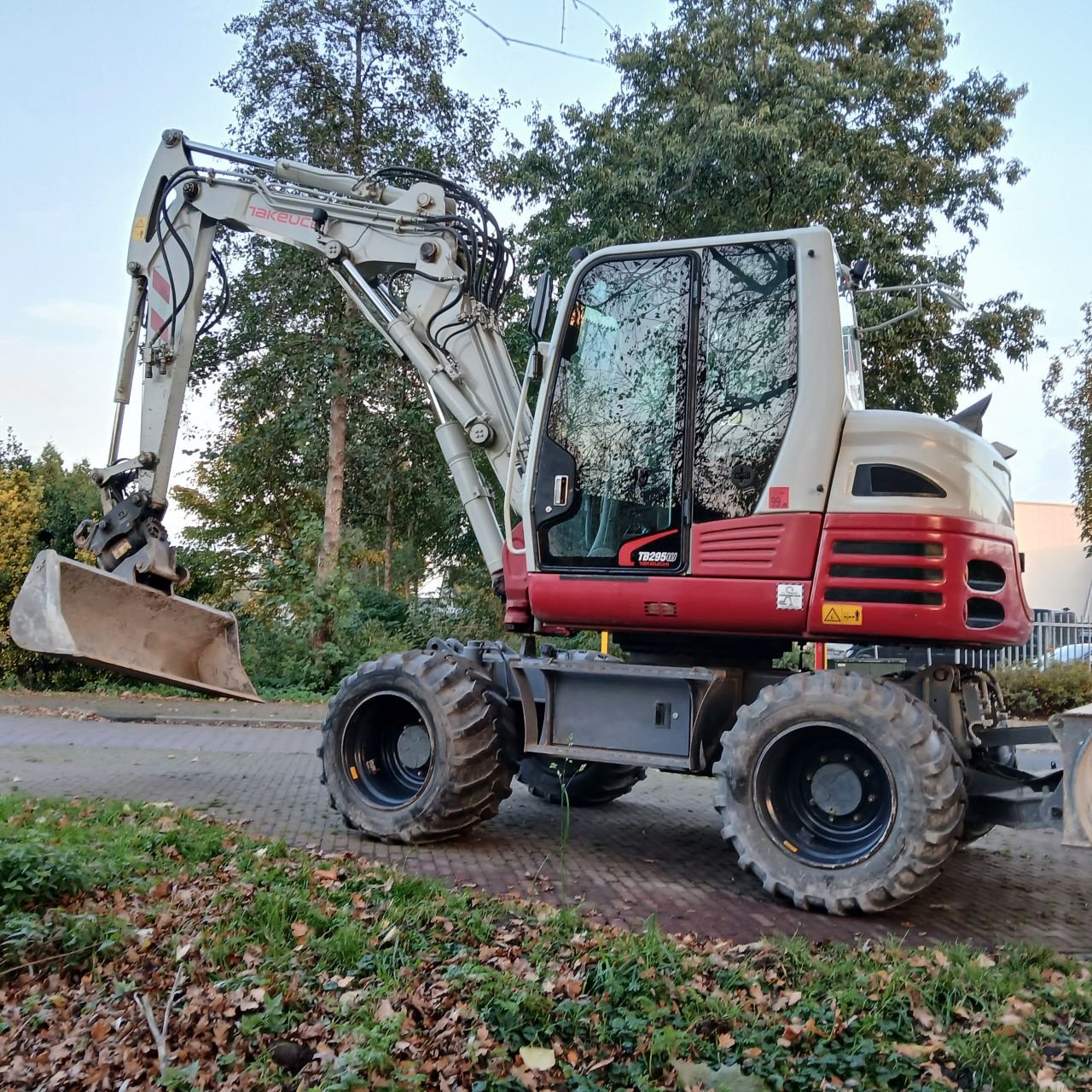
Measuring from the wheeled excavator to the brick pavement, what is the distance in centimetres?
27

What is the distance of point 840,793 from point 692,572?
54.3 inches

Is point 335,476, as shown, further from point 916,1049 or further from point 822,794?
point 916,1049

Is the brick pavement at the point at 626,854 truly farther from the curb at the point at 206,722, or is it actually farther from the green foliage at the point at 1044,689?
the green foliage at the point at 1044,689

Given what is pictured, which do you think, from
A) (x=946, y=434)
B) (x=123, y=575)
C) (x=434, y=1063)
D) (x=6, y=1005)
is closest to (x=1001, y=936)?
(x=946, y=434)

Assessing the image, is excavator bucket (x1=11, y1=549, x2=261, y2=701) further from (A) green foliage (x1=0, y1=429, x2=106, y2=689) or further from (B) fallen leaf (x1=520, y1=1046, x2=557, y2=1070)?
(A) green foliage (x1=0, y1=429, x2=106, y2=689)

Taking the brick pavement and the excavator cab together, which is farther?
the excavator cab

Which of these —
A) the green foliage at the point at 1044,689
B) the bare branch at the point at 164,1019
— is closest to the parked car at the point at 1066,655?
the green foliage at the point at 1044,689

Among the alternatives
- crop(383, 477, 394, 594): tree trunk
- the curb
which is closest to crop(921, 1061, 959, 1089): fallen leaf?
the curb

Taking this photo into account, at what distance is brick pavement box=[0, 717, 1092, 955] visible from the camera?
5.17 meters

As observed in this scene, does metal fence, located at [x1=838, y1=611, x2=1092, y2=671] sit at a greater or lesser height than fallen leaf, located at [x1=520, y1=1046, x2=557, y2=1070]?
greater

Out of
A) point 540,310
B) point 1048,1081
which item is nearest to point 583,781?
point 540,310

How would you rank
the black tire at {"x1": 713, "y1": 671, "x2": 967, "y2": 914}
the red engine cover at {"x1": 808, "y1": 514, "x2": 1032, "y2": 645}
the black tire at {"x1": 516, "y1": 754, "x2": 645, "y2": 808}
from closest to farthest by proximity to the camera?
1. the black tire at {"x1": 713, "y1": 671, "x2": 967, "y2": 914}
2. the red engine cover at {"x1": 808, "y1": 514, "x2": 1032, "y2": 645}
3. the black tire at {"x1": 516, "y1": 754, "x2": 645, "y2": 808}

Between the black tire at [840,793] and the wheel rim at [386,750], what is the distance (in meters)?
2.04

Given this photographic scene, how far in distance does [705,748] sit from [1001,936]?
1.78 meters
